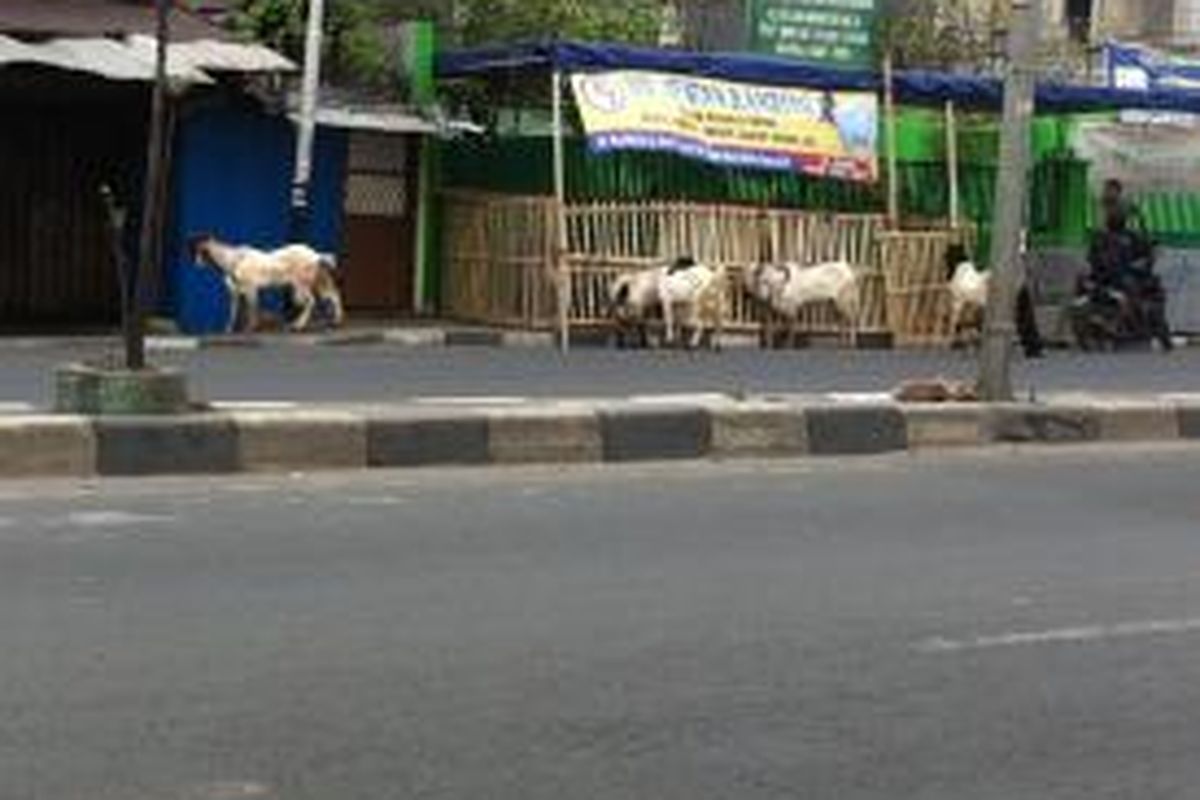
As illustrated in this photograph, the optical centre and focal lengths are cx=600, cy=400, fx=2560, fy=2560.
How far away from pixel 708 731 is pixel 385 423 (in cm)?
616

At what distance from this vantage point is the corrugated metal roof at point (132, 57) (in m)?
18.9

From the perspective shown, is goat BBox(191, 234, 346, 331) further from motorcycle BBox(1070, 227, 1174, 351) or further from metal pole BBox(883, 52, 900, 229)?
motorcycle BBox(1070, 227, 1174, 351)

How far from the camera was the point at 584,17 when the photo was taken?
2589 cm

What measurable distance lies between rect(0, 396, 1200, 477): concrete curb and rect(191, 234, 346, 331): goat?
259 inches

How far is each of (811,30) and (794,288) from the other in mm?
7097

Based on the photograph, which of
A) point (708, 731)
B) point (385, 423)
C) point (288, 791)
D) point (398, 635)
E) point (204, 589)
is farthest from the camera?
point (385, 423)

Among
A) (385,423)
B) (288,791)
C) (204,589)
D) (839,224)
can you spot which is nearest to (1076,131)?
(839,224)

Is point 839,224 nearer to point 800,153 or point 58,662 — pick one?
point 800,153

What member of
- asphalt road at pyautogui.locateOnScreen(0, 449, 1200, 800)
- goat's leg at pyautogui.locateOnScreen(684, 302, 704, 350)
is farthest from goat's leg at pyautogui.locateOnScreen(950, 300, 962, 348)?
asphalt road at pyautogui.locateOnScreen(0, 449, 1200, 800)

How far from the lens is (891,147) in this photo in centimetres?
2345

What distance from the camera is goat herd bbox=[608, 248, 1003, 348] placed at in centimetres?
2123

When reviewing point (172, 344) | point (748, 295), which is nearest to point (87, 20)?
point (172, 344)

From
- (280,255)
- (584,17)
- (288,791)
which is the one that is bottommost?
(288,791)

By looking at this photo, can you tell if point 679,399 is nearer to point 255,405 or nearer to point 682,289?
point 255,405
